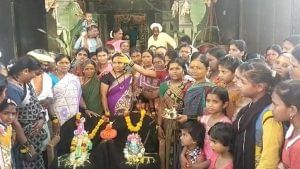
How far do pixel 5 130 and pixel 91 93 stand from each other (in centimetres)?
152

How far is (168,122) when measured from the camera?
379 cm

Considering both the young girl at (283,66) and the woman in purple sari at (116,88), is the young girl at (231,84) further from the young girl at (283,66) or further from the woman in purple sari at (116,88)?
the woman in purple sari at (116,88)

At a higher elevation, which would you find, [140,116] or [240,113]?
[240,113]

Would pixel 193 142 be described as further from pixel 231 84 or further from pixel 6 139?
pixel 6 139

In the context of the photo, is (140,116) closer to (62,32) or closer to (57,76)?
(57,76)

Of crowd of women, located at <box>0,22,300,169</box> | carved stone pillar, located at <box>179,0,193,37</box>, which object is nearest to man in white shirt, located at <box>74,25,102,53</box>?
crowd of women, located at <box>0,22,300,169</box>

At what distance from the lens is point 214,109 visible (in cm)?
314

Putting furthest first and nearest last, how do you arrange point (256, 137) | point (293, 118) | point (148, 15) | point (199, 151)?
point (148, 15) < point (199, 151) < point (256, 137) < point (293, 118)

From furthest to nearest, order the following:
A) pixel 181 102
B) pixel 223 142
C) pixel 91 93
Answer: pixel 91 93, pixel 181 102, pixel 223 142

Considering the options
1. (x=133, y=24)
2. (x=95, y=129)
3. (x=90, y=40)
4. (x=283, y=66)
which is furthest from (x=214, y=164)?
(x=133, y=24)

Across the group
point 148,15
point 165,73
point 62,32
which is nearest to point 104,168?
point 165,73

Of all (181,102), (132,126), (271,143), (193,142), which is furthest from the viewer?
(132,126)

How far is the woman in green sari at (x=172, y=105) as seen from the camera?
3807 millimetres

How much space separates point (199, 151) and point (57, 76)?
1979 mm
